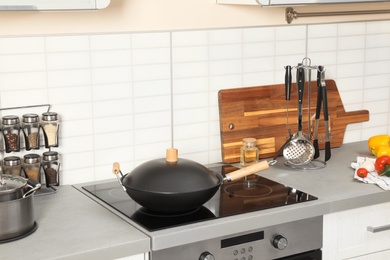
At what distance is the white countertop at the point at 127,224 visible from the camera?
2.04 m

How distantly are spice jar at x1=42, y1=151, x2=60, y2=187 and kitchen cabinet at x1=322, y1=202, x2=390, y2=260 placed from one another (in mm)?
952

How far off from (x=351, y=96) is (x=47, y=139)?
1.43 metres

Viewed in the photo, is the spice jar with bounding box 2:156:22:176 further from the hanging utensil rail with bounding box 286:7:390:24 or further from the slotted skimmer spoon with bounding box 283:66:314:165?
the hanging utensil rail with bounding box 286:7:390:24

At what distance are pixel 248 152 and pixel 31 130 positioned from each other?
858mm

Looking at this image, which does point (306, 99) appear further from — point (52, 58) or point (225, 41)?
point (52, 58)

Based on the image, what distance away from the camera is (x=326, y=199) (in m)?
2.46

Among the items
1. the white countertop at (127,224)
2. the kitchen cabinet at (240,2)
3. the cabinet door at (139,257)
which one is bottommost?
the cabinet door at (139,257)

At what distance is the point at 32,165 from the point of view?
98.7 inches

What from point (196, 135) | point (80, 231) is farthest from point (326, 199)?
point (80, 231)

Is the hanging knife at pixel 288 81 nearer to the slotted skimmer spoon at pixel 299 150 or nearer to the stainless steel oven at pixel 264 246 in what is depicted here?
the slotted skimmer spoon at pixel 299 150

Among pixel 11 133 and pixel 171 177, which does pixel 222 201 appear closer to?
pixel 171 177

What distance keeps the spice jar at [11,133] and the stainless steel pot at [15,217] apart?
411 mm

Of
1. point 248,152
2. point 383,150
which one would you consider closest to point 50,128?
point 248,152

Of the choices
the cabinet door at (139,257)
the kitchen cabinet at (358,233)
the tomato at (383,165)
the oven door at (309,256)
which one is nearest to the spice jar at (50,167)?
the cabinet door at (139,257)
